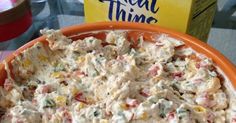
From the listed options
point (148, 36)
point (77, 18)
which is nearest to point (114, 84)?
point (148, 36)

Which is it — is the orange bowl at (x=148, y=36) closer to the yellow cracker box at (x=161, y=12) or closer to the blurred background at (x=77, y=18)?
the yellow cracker box at (x=161, y=12)

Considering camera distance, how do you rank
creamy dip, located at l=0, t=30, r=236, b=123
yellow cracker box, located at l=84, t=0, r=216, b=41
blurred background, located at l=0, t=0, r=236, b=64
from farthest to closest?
blurred background, located at l=0, t=0, r=236, b=64
yellow cracker box, located at l=84, t=0, r=216, b=41
creamy dip, located at l=0, t=30, r=236, b=123

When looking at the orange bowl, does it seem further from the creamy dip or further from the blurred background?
the blurred background

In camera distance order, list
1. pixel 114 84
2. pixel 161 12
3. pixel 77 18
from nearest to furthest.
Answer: pixel 114 84 → pixel 161 12 → pixel 77 18

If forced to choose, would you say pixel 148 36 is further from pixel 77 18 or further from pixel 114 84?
pixel 77 18

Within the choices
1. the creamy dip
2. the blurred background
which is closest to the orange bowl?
the creamy dip

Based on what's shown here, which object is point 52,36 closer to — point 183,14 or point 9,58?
point 9,58

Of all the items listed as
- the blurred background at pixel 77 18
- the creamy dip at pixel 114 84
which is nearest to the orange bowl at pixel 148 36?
the creamy dip at pixel 114 84
